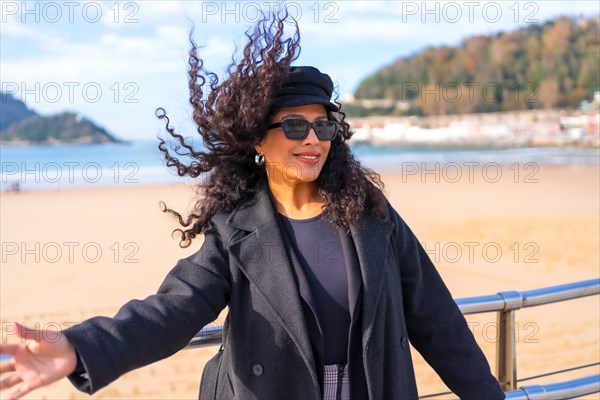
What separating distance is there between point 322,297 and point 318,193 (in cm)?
37

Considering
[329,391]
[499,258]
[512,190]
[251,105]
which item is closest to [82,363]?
[329,391]

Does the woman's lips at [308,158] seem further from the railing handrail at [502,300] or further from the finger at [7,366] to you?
the finger at [7,366]

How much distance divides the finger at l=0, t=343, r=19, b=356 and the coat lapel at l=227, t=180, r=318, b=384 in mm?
659

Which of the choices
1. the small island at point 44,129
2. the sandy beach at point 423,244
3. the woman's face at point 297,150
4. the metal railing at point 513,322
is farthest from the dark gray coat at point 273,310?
the small island at point 44,129

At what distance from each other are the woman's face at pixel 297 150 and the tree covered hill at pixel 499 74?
2499 inches

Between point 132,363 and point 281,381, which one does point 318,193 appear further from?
point 132,363

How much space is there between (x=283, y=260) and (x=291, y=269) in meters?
0.04

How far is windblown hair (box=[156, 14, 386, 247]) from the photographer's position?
2.08 m

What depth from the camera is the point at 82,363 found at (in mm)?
1620

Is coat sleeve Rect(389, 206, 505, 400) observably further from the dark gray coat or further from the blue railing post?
the blue railing post

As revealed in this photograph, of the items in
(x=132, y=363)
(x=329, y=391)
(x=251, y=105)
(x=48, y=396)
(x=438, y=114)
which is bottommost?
(x=48, y=396)

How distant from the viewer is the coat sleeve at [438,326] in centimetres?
211

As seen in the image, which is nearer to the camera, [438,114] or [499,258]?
[499,258]

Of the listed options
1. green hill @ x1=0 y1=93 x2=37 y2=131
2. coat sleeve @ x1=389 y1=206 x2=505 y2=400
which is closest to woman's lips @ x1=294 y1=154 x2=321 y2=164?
coat sleeve @ x1=389 y1=206 x2=505 y2=400
